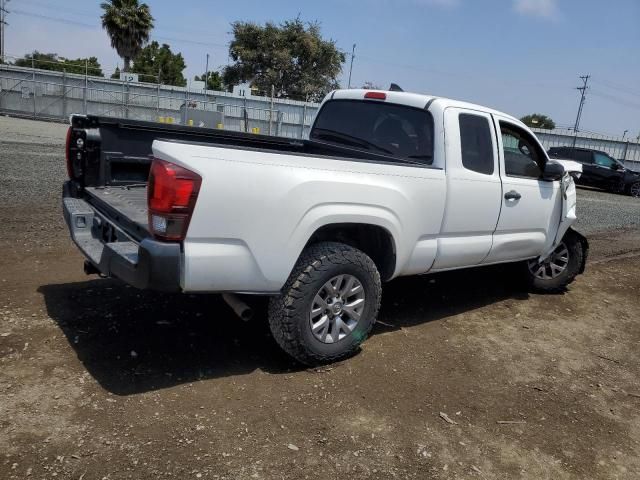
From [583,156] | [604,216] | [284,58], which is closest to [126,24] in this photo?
[284,58]

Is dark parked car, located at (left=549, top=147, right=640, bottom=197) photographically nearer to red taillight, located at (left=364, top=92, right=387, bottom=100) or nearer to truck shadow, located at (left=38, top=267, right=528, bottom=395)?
red taillight, located at (left=364, top=92, right=387, bottom=100)

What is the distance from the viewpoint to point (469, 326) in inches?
193

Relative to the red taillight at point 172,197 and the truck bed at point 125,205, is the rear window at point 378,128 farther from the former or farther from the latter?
the red taillight at point 172,197

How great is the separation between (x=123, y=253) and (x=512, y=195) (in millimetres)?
3348

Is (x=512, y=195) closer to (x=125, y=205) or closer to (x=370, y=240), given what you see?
(x=370, y=240)

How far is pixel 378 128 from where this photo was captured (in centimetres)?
475

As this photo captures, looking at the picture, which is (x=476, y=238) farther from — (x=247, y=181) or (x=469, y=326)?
(x=247, y=181)

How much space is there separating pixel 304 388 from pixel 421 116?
7.83ft

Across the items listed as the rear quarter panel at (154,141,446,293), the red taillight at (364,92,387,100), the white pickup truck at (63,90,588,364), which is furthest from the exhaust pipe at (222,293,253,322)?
the red taillight at (364,92,387,100)

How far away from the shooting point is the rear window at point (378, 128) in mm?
4402

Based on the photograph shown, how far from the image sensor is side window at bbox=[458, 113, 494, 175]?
445cm

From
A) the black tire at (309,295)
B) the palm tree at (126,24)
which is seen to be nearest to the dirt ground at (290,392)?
the black tire at (309,295)

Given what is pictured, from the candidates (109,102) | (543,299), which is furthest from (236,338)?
(109,102)

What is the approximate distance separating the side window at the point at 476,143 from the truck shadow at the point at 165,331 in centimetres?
146
